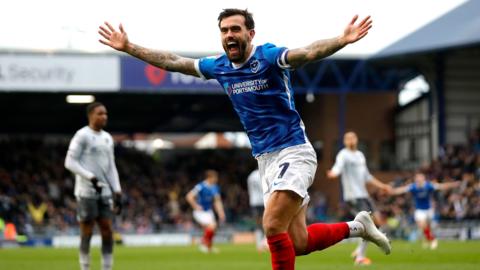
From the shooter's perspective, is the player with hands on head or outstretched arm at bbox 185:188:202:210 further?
outstretched arm at bbox 185:188:202:210

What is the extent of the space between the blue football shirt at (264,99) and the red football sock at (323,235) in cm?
93

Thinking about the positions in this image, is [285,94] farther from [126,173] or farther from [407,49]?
[126,173]

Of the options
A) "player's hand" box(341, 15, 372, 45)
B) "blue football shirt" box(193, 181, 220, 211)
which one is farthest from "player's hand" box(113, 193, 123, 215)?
"blue football shirt" box(193, 181, 220, 211)

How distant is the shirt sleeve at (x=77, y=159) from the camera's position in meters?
12.6

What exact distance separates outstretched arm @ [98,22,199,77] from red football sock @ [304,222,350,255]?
1.83m

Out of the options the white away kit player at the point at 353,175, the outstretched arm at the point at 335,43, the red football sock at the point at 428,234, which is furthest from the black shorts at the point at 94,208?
the red football sock at the point at 428,234

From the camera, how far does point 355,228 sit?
991 cm

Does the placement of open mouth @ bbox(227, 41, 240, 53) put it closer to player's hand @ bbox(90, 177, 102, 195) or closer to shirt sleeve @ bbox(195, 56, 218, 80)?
shirt sleeve @ bbox(195, 56, 218, 80)

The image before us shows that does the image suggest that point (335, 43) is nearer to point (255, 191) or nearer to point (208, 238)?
point (255, 191)

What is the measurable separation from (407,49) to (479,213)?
370 inches

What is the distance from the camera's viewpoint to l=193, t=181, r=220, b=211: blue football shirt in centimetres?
2916

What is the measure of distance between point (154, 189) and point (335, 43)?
4215cm

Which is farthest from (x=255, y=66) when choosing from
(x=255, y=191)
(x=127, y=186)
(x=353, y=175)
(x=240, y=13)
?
(x=127, y=186)

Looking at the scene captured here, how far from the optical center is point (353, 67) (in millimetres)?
45125
